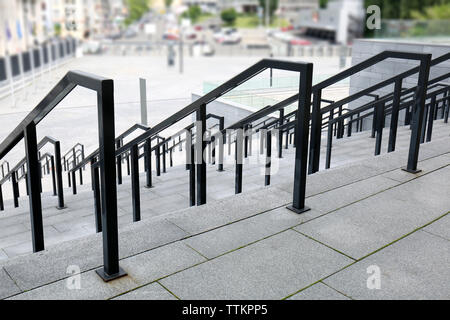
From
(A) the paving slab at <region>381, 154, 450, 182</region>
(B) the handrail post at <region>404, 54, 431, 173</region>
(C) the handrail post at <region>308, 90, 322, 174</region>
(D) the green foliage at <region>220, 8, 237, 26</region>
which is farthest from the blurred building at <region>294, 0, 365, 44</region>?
(B) the handrail post at <region>404, 54, 431, 173</region>

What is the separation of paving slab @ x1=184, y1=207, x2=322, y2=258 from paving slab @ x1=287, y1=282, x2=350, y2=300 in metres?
0.64

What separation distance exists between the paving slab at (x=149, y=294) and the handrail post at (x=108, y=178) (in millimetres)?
178

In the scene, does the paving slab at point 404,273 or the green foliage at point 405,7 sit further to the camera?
the green foliage at point 405,7

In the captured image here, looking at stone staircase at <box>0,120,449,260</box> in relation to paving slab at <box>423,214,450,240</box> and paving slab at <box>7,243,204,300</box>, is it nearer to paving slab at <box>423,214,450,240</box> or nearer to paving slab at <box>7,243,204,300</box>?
paving slab at <box>423,214,450,240</box>

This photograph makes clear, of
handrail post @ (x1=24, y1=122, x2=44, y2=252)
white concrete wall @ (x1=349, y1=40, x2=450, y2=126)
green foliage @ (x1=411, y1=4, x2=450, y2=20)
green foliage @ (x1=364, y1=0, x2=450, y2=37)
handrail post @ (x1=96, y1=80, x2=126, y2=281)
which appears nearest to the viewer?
handrail post @ (x1=96, y1=80, x2=126, y2=281)

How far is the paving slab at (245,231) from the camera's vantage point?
121 inches

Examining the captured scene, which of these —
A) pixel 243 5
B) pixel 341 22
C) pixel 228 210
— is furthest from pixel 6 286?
pixel 243 5

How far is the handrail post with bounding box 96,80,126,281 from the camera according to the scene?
230cm

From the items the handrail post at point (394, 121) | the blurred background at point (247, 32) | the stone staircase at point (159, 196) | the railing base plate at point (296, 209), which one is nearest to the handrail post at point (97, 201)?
the stone staircase at point (159, 196)

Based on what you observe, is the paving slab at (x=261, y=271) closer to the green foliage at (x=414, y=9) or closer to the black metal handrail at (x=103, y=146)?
the black metal handrail at (x=103, y=146)

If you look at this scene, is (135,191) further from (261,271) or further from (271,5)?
(271,5)

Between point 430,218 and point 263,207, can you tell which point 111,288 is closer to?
point 263,207

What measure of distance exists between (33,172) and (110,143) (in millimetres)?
848
